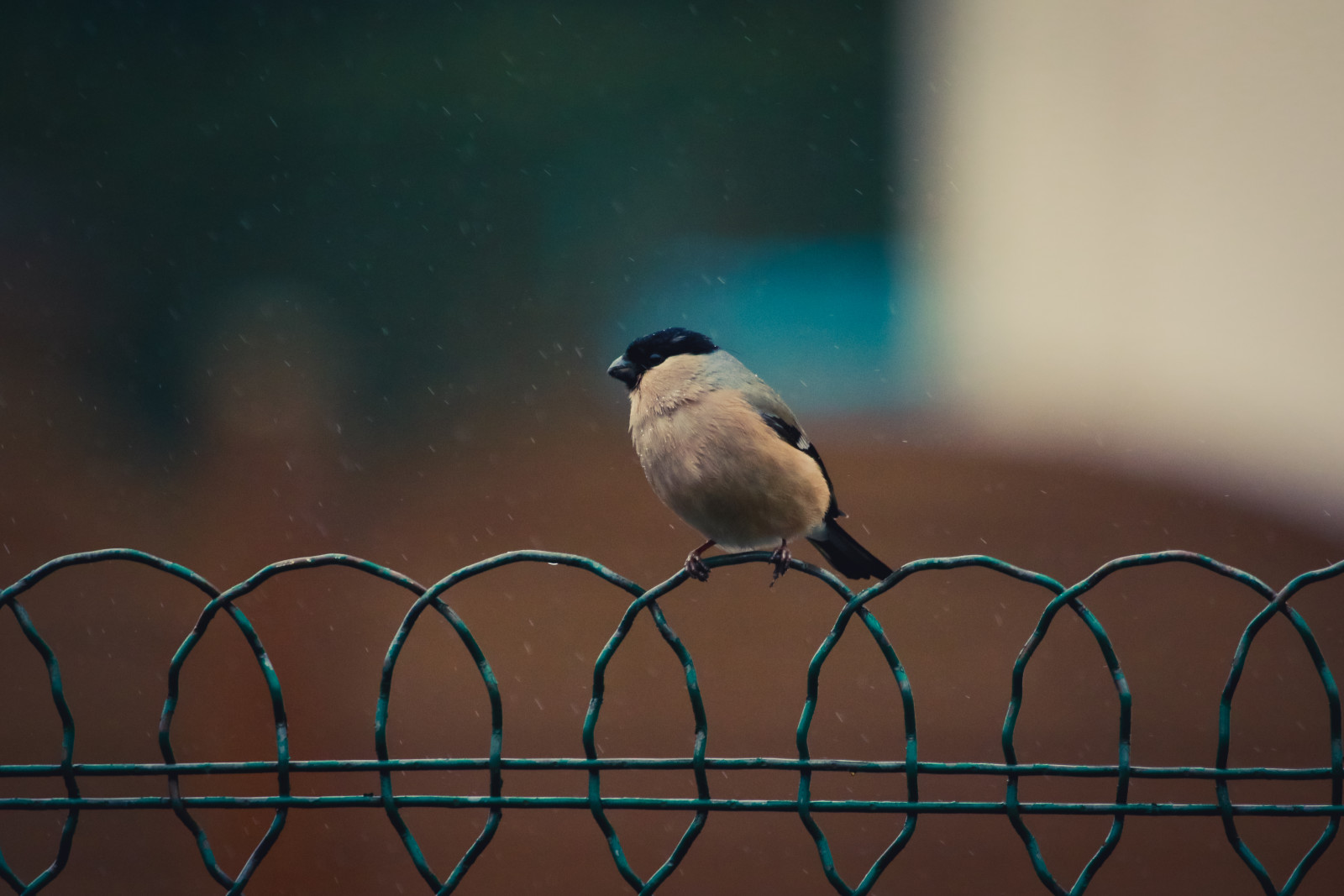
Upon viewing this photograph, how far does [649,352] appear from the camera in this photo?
7.98 feet

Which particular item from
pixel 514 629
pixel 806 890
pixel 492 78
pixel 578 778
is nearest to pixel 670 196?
pixel 492 78

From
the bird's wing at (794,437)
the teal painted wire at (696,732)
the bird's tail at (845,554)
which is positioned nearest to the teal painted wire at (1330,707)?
the teal painted wire at (696,732)

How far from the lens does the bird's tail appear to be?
96.9 inches

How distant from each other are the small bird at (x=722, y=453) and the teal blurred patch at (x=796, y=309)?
278 centimetres

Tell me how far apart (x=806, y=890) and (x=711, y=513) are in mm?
2772

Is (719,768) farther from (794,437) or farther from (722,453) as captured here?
(794,437)

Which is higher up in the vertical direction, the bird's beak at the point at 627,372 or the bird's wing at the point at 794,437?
the bird's beak at the point at 627,372

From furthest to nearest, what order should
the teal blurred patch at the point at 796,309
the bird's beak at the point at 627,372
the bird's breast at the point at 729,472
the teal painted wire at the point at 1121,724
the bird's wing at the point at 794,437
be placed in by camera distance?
the teal blurred patch at the point at 796,309 < the bird's beak at the point at 627,372 < the bird's wing at the point at 794,437 < the bird's breast at the point at 729,472 < the teal painted wire at the point at 1121,724

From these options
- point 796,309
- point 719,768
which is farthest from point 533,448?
point 719,768

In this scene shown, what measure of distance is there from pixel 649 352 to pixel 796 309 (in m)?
3.15

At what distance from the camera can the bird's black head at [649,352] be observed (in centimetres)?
241

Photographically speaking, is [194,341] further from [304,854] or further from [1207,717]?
[1207,717]

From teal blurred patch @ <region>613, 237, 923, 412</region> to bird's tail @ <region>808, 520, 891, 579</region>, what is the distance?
2.66 meters

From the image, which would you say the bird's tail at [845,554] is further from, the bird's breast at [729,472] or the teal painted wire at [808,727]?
the teal painted wire at [808,727]
